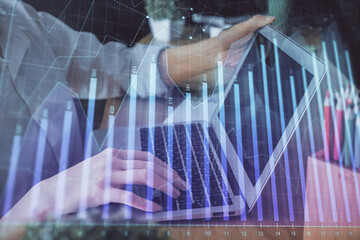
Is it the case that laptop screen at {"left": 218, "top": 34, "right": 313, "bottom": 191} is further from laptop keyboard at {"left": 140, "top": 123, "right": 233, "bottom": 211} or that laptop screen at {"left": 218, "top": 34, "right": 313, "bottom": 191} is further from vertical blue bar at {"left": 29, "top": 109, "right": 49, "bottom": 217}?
vertical blue bar at {"left": 29, "top": 109, "right": 49, "bottom": 217}

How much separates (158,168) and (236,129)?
21 centimetres

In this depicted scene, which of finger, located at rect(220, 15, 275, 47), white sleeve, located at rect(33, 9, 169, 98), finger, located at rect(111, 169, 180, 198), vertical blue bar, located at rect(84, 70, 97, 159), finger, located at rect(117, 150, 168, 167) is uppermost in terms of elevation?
finger, located at rect(220, 15, 275, 47)

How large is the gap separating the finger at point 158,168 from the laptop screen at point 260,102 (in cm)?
12

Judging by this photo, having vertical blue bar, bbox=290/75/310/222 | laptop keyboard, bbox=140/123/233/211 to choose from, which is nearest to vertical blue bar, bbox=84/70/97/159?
laptop keyboard, bbox=140/123/233/211

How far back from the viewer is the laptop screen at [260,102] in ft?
2.35

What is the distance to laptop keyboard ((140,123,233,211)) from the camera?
2.04ft

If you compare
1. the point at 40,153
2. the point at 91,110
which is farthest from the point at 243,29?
the point at 40,153

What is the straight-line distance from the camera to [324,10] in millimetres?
982

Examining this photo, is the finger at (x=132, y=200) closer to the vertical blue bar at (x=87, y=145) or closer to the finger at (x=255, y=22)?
the vertical blue bar at (x=87, y=145)

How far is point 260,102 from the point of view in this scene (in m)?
0.77

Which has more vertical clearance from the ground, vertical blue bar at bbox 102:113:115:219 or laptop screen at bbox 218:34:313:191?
laptop screen at bbox 218:34:313:191

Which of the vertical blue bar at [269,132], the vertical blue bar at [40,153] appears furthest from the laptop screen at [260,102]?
the vertical blue bar at [40,153]

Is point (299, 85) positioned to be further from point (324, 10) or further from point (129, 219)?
point (129, 219)

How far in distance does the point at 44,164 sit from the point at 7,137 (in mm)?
79
